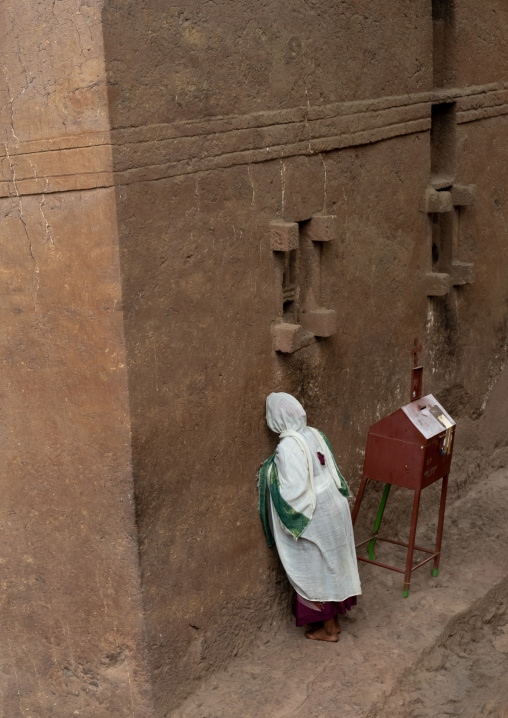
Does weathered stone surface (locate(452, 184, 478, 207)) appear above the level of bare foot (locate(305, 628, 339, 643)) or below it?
above

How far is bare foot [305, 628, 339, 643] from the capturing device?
17.2 feet


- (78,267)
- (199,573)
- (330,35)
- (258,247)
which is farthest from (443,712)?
(330,35)

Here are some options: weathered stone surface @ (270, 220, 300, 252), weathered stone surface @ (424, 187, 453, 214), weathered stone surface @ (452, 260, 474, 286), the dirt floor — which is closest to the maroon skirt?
the dirt floor

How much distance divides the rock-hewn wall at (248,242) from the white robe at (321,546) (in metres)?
0.15

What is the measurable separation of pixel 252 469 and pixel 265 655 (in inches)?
38.0

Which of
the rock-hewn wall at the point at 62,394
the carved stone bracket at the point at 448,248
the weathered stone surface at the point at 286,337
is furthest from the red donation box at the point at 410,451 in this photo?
the rock-hewn wall at the point at 62,394

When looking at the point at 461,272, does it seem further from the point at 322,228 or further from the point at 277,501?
the point at 277,501

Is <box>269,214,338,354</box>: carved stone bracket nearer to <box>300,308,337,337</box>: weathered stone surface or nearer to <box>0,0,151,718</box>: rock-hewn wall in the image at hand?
<box>300,308,337,337</box>: weathered stone surface

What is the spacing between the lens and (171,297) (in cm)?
439

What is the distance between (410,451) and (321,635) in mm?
1066

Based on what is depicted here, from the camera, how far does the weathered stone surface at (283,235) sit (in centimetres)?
484

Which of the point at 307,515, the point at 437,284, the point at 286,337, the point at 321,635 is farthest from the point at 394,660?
the point at 437,284

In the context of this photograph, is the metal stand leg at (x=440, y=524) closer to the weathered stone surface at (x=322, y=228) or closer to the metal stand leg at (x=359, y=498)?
the metal stand leg at (x=359, y=498)

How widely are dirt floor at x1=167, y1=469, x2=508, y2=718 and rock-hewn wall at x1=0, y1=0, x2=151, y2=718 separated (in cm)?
63
